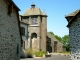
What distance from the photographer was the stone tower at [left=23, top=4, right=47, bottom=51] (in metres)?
47.9

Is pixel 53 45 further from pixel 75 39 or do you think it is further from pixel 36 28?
pixel 75 39

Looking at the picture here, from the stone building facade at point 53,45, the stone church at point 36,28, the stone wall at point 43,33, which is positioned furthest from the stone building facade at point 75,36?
the stone building facade at point 53,45

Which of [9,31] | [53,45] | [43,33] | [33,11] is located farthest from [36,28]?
[9,31]

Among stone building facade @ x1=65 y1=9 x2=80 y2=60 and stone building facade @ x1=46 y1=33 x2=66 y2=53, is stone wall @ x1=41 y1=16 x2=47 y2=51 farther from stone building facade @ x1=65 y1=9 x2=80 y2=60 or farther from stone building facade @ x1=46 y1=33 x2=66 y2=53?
stone building facade @ x1=65 y1=9 x2=80 y2=60

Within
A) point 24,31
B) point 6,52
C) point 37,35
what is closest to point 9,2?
point 6,52

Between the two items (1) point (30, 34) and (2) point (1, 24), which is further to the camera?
(1) point (30, 34)

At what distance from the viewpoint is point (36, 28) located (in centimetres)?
4925

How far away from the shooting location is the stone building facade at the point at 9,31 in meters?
13.3

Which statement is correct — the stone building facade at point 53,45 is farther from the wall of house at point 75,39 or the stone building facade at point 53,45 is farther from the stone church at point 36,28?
the wall of house at point 75,39

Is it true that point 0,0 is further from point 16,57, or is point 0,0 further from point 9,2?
point 16,57

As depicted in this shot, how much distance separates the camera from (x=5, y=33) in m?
13.9

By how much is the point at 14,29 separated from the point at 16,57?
2662 millimetres

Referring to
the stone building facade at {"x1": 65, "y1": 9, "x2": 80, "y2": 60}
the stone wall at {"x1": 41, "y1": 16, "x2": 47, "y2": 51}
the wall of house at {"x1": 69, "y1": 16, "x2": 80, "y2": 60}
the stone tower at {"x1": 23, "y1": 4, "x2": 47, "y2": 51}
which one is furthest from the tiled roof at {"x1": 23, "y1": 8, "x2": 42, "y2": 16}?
the wall of house at {"x1": 69, "y1": 16, "x2": 80, "y2": 60}

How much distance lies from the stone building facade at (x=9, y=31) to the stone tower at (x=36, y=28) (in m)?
30.7
